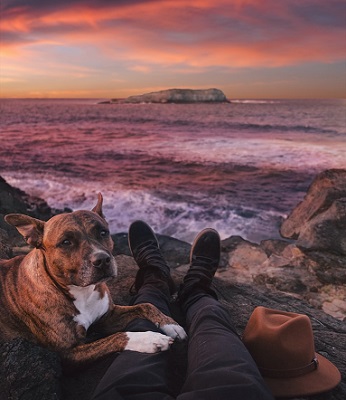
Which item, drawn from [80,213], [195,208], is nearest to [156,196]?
[195,208]

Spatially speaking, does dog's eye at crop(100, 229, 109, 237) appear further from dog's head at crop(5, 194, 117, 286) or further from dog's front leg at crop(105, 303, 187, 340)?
dog's front leg at crop(105, 303, 187, 340)

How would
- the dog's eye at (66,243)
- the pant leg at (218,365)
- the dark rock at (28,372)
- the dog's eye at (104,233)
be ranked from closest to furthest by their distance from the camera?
the pant leg at (218,365) → the dark rock at (28,372) → the dog's eye at (66,243) → the dog's eye at (104,233)

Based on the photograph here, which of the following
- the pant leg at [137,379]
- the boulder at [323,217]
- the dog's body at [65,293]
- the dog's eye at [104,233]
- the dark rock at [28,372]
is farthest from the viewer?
the boulder at [323,217]

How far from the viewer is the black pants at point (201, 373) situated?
100.0 inches

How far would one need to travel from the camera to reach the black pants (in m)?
2.54

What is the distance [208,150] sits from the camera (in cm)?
3544

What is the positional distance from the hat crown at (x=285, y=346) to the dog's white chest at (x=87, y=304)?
1652 mm

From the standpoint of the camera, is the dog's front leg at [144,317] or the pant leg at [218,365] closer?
the pant leg at [218,365]

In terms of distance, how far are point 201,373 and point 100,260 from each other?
4.83 ft

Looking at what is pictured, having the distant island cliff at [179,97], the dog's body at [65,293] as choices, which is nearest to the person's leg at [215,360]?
the dog's body at [65,293]

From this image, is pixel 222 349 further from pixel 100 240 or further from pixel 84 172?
pixel 84 172

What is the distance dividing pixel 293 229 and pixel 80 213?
1001 cm

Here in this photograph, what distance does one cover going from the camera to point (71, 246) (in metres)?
3.84

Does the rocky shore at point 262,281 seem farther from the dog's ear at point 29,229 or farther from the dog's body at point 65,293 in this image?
the dog's ear at point 29,229
